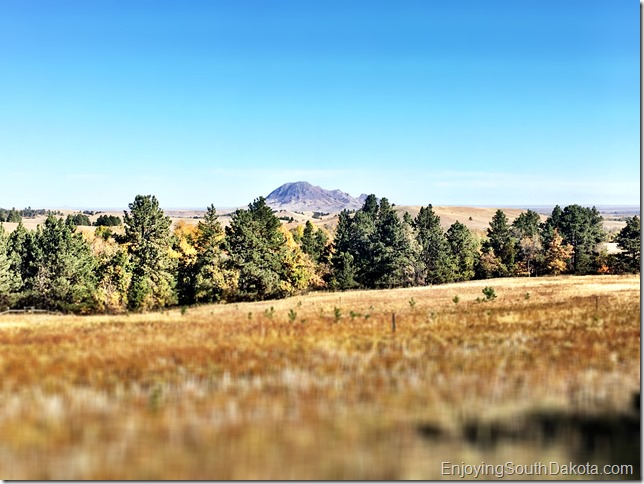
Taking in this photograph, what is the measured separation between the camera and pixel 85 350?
14.6 meters

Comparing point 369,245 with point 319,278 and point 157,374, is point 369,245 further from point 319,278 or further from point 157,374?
point 157,374

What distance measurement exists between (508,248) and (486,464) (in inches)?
3997

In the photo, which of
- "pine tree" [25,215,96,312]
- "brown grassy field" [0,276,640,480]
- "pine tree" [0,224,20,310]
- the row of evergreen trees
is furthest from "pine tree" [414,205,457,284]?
"brown grassy field" [0,276,640,480]

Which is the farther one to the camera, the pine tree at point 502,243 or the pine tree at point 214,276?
the pine tree at point 502,243

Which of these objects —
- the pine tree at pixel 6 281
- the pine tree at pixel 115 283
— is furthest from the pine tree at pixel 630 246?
the pine tree at pixel 6 281

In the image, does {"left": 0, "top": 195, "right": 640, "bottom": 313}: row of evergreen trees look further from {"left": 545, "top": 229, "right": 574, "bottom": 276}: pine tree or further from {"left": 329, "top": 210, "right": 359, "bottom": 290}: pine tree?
{"left": 545, "top": 229, "right": 574, "bottom": 276}: pine tree

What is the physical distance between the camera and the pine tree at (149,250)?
57.6m

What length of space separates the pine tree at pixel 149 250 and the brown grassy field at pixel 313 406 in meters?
43.3

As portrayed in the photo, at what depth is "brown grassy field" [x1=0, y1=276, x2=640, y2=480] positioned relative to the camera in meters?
6.45

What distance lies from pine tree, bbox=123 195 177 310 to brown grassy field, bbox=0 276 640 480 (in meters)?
43.3

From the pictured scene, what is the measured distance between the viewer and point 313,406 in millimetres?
A: 8359

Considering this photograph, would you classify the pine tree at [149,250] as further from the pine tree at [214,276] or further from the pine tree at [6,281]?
the pine tree at [6,281]

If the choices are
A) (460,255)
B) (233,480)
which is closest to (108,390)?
(233,480)

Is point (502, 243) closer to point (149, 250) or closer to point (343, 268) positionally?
point (343, 268)
